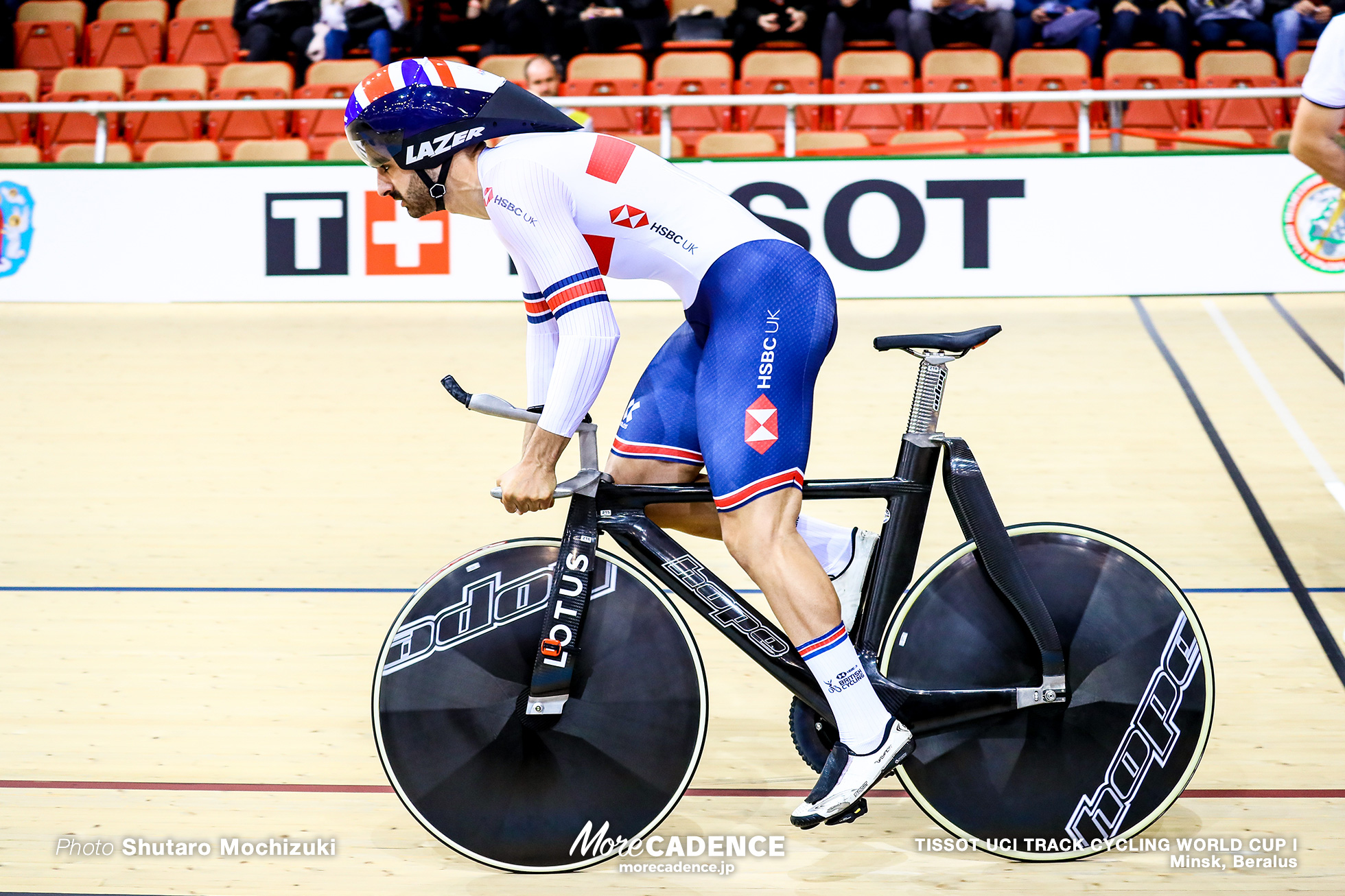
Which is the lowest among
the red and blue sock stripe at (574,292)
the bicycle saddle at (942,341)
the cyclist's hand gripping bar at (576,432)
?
the cyclist's hand gripping bar at (576,432)

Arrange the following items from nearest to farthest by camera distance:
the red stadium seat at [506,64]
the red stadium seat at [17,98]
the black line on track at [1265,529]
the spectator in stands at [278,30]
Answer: the black line on track at [1265,529] → the red stadium seat at [506,64] → the red stadium seat at [17,98] → the spectator in stands at [278,30]

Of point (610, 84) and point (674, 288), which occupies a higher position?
point (610, 84)

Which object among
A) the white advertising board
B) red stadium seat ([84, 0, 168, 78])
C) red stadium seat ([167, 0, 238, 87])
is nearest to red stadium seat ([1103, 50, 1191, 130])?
the white advertising board

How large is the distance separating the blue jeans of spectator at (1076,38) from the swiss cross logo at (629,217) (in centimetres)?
855

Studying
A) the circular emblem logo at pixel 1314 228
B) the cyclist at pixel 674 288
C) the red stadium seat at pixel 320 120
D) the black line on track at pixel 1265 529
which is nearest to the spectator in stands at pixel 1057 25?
the circular emblem logo at pixel 1314 228

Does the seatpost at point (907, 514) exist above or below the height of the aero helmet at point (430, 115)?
below

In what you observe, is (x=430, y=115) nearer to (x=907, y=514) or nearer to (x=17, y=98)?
(x=907, y=514)

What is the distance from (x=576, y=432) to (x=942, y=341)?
637mm

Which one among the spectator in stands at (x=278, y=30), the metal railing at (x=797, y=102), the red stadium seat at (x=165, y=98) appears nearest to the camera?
the metal railing at (x=797, y=102)

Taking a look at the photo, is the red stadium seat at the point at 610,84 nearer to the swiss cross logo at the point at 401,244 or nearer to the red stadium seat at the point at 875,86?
the red stadium seat at the point at 875,86

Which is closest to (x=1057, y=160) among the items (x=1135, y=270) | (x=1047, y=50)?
(x=1135, y=270)

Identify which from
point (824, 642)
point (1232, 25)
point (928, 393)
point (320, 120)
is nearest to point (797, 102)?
point (320, 120)

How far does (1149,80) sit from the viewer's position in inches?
375

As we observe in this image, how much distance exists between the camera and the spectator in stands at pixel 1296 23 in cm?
974
